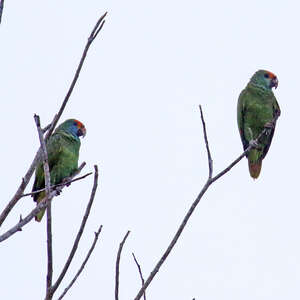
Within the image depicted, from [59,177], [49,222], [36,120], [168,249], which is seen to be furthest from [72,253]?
[59,177]

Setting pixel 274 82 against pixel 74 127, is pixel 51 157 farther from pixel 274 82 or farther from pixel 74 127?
pixel 274 82

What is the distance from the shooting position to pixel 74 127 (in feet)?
25.0

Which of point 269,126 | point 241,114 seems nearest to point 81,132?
point 241,114

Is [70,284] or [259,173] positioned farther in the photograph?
[259,173]

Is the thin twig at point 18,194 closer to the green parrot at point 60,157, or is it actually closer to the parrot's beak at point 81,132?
the green parrot at point 60,157

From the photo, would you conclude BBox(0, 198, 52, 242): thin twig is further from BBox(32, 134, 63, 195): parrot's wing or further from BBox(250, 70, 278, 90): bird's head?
BBox(250, 70, 278, 90): bird's head

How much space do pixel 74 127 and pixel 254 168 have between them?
91.8 inches

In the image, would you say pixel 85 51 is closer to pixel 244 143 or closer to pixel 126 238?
pixel 126 238

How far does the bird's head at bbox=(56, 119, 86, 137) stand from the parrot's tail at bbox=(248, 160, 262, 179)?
214cm

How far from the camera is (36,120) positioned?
223cm

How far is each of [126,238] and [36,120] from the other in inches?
22.4

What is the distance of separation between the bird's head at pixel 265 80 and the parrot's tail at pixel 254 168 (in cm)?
110

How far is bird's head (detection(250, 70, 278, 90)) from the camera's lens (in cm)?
802

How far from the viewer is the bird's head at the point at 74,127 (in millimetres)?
7555
